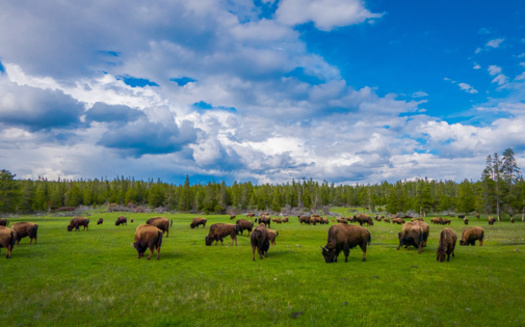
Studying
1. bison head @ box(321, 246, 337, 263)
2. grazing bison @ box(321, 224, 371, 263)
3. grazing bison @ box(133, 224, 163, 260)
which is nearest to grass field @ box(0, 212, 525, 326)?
bison head @ box(321, 246, 337, 263)

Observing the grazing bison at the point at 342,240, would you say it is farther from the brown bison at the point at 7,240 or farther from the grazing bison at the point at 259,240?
the brown bison at the point at 7,240

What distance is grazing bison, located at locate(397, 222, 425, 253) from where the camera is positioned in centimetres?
2376

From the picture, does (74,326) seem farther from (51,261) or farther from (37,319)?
(51,261)

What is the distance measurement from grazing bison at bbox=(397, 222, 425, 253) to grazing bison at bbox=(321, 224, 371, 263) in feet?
25.6

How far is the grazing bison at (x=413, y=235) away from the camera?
77.9 ft

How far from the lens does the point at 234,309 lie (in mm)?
10172

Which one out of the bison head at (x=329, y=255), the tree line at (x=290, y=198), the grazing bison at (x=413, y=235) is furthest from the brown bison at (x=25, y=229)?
the tree line at (x=290, y=198)

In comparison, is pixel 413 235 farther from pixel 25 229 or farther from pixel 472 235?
pixel 25 229

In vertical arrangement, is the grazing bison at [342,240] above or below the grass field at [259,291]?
above

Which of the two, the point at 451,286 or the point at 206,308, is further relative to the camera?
the point at 451,286

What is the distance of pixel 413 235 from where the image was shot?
950 inches

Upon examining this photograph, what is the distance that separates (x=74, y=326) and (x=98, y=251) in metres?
16.1

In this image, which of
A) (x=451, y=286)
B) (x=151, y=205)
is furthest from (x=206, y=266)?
(x=151, y=205)

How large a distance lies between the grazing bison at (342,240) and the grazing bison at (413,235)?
25.6 ft
